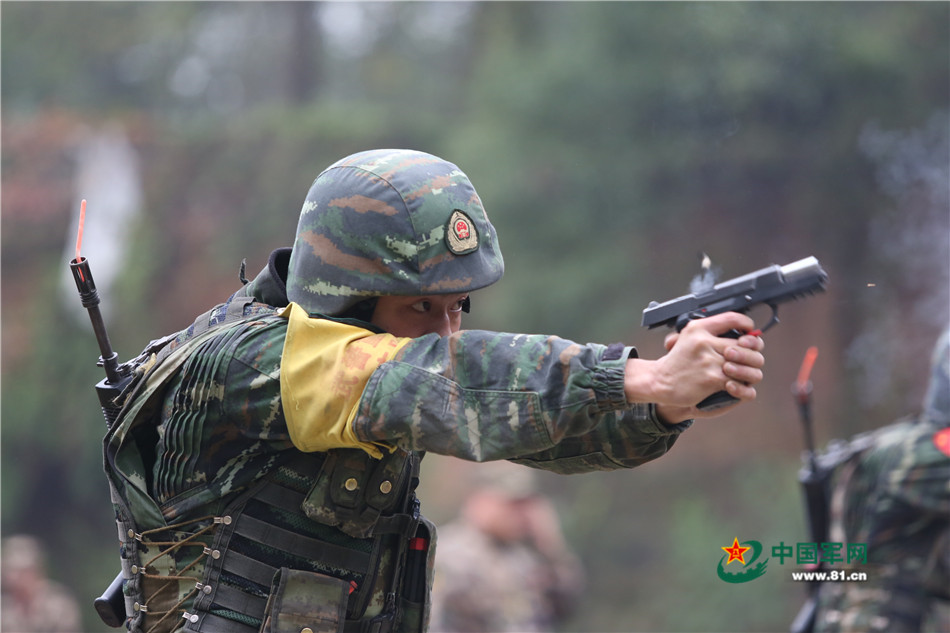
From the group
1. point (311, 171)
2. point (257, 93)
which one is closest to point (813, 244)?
point (311, 171)

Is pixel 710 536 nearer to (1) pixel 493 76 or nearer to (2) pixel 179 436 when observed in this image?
(1) pixel 493 76

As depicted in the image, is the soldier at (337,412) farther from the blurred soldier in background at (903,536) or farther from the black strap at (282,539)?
the blurred soldier in background at (903,536)

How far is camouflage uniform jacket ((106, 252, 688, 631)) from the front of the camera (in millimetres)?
2066

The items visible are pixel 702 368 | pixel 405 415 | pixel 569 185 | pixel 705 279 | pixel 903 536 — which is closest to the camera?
pixel 702 368

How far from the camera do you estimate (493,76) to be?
478 inches

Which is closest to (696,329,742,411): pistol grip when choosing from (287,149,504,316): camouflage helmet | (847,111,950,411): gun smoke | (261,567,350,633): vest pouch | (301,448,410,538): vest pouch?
(287,149,504,316): camouflage helmet

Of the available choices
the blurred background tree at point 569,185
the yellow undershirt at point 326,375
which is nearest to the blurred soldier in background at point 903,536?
the yellow undershirt at point 326,375

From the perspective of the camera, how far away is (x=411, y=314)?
8.02ft

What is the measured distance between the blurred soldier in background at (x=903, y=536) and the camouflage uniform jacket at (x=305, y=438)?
3.03 m

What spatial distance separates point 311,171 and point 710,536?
6.35m

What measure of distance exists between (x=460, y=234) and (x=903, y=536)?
12.5 ft

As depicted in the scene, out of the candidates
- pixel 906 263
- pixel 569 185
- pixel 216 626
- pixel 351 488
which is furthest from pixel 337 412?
pixel 569 185

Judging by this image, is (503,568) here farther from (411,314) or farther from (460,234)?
(460,234)

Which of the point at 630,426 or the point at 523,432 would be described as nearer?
the point at 523,432
